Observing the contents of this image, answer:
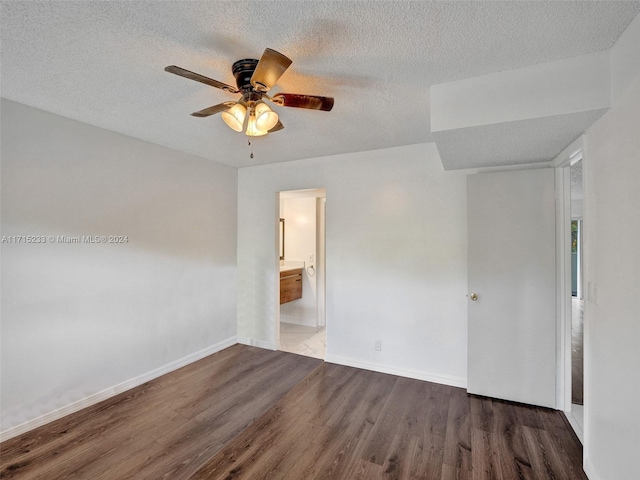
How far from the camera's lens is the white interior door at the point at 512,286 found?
2.63 m

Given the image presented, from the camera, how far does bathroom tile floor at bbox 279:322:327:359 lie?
402 centimetres

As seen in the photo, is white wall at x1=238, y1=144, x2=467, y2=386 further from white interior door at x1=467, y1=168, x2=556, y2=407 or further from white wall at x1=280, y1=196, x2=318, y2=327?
white wall at x1=280, y1=196, x2=318, y2=327

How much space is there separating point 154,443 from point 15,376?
1147mm

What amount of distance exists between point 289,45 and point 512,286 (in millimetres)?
2589

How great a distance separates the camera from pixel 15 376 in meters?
2.29

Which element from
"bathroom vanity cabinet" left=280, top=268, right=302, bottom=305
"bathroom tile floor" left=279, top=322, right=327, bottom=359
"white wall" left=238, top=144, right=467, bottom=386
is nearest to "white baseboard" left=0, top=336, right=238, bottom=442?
"bathroom tile floor" left=279, top=322, right=327, bottom=359

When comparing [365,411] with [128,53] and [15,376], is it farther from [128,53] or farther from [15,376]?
[128,53]

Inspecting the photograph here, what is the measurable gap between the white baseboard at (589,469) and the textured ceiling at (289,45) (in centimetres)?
Answer: 234

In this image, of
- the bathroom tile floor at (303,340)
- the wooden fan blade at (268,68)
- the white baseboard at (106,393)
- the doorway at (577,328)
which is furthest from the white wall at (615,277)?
the white baseboard at (106,393)

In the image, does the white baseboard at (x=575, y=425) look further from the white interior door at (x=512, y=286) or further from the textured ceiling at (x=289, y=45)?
the textured ceiling at (x=289, y=45)

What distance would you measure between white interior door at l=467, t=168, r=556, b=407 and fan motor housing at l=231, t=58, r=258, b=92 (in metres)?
2.14

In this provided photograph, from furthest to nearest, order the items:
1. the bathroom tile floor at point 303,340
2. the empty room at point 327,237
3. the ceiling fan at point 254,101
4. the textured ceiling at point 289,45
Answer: the bathroom tile floor at point 303,340, the ceiling fan at point 254,101, the empty room at point 327,237, the textured ceiling at point 289,45

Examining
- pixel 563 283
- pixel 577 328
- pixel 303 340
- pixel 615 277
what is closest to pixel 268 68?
pixel 615 277

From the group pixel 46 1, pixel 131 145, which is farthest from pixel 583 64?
pixel 131 145
